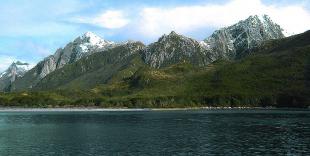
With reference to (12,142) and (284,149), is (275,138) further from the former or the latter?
(12,142)

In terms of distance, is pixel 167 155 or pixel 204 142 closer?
pixel 167 155

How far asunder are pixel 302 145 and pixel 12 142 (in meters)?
77.0

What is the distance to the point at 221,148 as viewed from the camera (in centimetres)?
11325

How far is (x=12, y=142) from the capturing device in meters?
132

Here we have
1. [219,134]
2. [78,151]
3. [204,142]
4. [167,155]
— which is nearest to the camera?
[167,155]

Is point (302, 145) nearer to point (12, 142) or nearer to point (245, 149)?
point (245, 149)

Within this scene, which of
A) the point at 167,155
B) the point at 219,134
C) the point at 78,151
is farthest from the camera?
the point at 219,134

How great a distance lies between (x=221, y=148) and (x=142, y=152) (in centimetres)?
1953

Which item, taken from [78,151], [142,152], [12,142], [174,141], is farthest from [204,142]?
[12,142]

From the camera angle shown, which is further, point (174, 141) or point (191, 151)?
point (174, 141)

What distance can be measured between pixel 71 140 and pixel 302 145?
6343 centimetres

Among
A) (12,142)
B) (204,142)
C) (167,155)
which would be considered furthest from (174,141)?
(12,142)

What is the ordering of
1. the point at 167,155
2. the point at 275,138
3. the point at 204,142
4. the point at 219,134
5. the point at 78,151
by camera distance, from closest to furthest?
the point at 167,155 < the point at 78,151 < the point at 204,142 < the point at 275,138 < the point at 219,134

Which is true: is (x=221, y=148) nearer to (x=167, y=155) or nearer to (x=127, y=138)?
(x=167, y=155)
